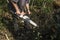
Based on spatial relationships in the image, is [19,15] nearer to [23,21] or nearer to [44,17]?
[23,21]

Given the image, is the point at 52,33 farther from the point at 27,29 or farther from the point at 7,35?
the point at 7,35

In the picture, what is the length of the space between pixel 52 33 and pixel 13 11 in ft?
3.69

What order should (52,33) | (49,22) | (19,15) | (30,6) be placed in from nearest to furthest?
(52,33)
(49,22)
(19,15)
(30,6)

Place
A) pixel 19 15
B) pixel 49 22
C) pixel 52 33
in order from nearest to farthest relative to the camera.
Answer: pixel 52 33, pixel 49 22, pixel 19 15

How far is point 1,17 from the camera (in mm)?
5008

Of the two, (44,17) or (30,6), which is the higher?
(30,6)

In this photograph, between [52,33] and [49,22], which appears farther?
[49,22]

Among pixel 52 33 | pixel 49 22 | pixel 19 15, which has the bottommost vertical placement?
pixel 52 33

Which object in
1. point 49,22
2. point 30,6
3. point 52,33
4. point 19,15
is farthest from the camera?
point 30,6

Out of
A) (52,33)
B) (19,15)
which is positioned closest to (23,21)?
(19,15)

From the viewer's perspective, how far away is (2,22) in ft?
16.0

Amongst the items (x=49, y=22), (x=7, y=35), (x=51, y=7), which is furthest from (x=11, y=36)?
(x=51, y=7)

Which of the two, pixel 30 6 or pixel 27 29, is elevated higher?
pixel 30 6

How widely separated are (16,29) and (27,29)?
21cm
